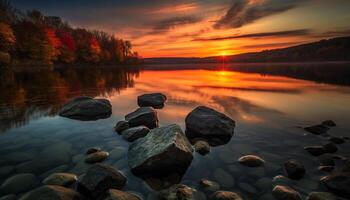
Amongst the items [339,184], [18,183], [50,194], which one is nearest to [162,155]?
[50,194]

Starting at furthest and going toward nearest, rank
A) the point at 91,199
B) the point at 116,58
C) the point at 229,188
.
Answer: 1. the point at 116,58
2. the point at 229,188
3. the point at 91,199

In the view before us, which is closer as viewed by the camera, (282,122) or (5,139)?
(5,139)

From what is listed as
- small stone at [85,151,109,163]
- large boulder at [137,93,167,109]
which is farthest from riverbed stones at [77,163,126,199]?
large boulder at [137,93,167,109]

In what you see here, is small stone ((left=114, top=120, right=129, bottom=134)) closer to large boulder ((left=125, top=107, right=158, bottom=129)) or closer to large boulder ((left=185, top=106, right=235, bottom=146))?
large boulder ((left=125, top=107, right=158, bottom=129))

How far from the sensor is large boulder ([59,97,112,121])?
12.9 m

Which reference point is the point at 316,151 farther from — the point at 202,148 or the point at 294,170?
the point at 202,148

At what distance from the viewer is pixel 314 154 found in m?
7.85

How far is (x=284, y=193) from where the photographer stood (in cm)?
541

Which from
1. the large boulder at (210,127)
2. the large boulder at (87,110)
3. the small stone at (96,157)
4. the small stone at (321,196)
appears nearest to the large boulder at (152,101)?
the large boulder at (87,110)

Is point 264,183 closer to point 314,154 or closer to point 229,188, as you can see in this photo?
point 229,188

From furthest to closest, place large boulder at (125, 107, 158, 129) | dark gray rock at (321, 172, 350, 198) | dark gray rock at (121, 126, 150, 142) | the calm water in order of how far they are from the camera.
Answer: large boulder at (125, 107, 158, 129) < dark gray rock at (121, 126, 150, 142) < the calm water < dark gray rock at (321, 172, 350, 198)

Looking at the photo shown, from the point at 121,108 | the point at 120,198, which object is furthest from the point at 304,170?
the point at 121,108

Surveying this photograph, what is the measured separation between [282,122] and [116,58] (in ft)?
386

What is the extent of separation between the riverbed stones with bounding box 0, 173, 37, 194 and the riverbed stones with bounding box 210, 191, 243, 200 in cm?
446
